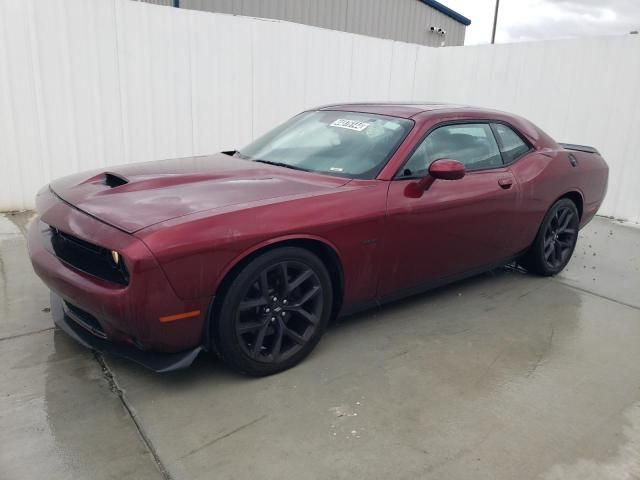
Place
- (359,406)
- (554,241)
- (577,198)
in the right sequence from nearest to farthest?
(359,406) < (554,241) < (577,198)

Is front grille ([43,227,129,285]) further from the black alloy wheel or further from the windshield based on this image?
the black alloy wheel

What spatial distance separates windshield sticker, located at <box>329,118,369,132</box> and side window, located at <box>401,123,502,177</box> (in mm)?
451

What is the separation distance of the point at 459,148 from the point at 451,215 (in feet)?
1.89

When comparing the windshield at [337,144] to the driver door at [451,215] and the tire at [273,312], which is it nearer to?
the driver door at [451,215]

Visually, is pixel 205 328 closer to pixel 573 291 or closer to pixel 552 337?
pixel 552 337

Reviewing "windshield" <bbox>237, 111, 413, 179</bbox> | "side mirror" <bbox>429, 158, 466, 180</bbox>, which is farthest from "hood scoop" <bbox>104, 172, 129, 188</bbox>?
"side mirror" <bbox>429, 158, 466, 180</bbox>

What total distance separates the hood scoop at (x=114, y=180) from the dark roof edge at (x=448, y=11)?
16.3 metres

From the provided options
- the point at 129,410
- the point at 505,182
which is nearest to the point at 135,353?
the point at 129,410

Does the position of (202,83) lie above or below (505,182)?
above

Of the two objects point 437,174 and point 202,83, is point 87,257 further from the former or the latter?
point 202,83

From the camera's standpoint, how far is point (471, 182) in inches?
151

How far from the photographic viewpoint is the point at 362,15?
15.2 meters

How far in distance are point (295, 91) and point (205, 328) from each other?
19.3 feet

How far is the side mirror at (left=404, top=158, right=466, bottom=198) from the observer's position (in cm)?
330
